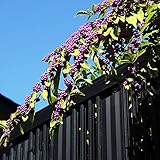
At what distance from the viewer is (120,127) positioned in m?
2.56

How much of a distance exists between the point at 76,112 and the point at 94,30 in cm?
61

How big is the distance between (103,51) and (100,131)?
490mm

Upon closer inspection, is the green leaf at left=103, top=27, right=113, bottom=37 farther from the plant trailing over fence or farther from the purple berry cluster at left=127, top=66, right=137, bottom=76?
the purple berry cluster at left=127, top=66, right=137, bottom=76

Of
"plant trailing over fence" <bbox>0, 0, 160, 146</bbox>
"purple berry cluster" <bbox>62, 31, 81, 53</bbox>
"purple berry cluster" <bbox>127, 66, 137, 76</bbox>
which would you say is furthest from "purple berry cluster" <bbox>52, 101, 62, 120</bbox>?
"purple berry cluster" <bbox>127, 66, 137, 76</bbox>

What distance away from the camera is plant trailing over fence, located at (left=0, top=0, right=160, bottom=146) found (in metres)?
2.29

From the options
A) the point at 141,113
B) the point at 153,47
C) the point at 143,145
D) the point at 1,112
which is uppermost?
the point at 1,112

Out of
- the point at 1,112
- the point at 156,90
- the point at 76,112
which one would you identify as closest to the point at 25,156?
the point at 76,112

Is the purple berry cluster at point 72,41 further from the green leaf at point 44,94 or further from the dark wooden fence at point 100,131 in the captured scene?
the dark wooden fence at point 100,131

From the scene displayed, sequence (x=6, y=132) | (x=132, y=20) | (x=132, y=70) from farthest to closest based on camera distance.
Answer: (x=6, y=132) → (x=132, y=70) → (x=132, y=20)

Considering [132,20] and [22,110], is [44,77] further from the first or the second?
[132,20]

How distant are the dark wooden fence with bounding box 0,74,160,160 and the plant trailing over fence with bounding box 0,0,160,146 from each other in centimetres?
24

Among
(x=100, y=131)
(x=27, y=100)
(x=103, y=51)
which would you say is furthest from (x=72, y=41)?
(x=100, y=131)

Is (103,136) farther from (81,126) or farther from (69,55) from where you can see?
(69,55)

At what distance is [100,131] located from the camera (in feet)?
8.63
